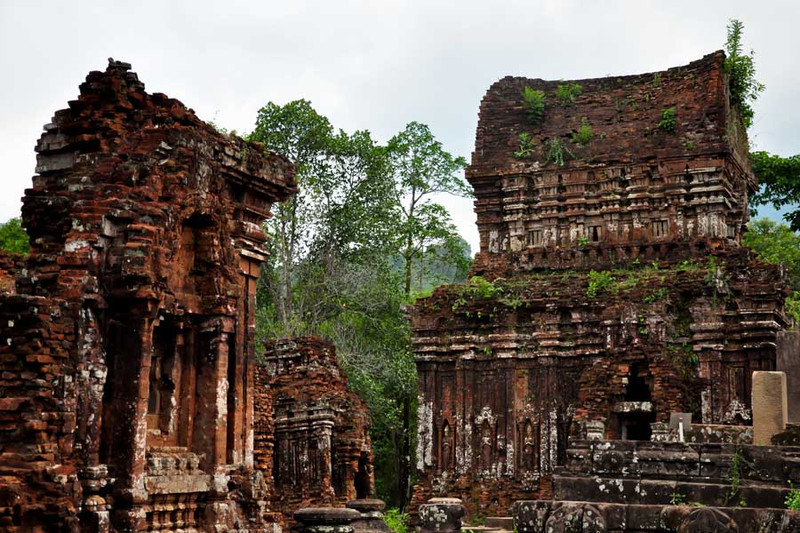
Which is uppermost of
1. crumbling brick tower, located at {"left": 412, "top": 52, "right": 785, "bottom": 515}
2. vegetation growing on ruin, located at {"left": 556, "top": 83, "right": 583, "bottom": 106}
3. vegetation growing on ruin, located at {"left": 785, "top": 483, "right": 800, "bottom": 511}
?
vegetation growing on ruin, located at {"left": 556, "top": 83, "right": 583, "bottom": 106}

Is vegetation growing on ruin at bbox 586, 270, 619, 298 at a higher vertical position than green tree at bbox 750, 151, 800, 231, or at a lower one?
lower

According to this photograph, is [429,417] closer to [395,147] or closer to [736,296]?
[736,296]

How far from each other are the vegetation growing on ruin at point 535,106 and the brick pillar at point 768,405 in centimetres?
1412

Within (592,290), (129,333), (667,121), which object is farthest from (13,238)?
(129,333)

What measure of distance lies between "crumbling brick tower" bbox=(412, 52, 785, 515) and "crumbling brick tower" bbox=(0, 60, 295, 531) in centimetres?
1085

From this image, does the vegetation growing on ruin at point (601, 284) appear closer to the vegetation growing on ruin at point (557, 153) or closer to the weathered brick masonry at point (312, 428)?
the vegetation growing on ruin at point (557, 153)

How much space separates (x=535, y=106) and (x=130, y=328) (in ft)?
60.3

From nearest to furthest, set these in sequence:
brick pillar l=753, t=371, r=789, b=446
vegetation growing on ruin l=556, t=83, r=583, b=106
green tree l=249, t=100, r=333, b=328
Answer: brick pillar l=753, t=371, r=789, b=446 → vegetation growing on ruin l=556, t=83, r=583, b=106 → green tree l=249, t=100, r=333, b=328

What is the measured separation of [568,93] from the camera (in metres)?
26.8

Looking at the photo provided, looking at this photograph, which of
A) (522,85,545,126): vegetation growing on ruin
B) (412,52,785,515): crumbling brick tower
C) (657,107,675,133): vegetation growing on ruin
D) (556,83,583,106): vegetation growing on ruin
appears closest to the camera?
(412,52,785,515): crumbling brick tower

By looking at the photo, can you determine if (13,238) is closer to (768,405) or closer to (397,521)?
(397,521)

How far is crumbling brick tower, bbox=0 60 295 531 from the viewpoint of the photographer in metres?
8.64

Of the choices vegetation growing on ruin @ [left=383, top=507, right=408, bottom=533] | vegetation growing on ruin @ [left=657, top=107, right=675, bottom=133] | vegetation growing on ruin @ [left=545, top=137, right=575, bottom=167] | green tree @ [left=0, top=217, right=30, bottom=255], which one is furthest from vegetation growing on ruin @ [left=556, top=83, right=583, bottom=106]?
green tree @ [left=0, top=217, right=30, bottom=255]

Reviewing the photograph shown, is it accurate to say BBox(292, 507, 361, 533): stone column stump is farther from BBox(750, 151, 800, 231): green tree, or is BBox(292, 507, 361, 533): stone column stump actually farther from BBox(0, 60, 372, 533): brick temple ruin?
BBox(750, 151, 800, 231): green tree
